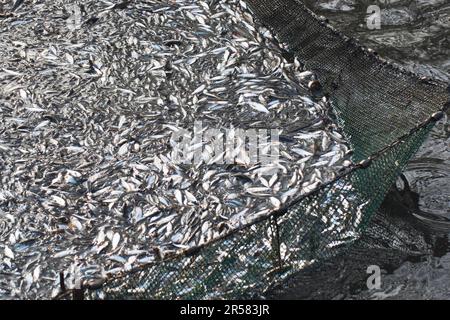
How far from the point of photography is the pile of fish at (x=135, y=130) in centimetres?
541

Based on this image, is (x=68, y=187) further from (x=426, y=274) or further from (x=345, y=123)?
(x=426, y=274)

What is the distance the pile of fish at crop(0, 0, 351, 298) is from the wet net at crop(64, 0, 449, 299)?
245 mm

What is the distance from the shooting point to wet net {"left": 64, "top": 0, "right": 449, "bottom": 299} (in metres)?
5.04

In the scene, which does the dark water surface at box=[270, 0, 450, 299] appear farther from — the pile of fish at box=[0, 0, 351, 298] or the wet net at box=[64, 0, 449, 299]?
the pile of fish at box=[0, 0, 351, 298]

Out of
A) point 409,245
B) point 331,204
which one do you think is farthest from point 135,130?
point 409,245

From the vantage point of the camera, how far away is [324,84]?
6781 millimetres

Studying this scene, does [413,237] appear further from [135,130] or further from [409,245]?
[135,130]

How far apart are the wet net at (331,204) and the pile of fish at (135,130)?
245mm

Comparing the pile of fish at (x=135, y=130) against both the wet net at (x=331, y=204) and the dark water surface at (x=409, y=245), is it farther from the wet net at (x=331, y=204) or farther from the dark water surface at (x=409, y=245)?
the dark water surface at (x=409, y=245)

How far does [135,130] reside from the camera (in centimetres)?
628

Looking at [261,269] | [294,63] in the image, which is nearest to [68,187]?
[261,269]

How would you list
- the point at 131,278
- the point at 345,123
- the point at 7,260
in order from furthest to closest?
1. the point at 345,123
2. the point at 7,260
3. the point at 131,278

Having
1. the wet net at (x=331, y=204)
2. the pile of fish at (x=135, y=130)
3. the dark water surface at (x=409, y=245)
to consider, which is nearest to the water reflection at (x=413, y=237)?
the dark water surface at (x=409, y=245)

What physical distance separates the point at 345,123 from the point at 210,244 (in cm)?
212
